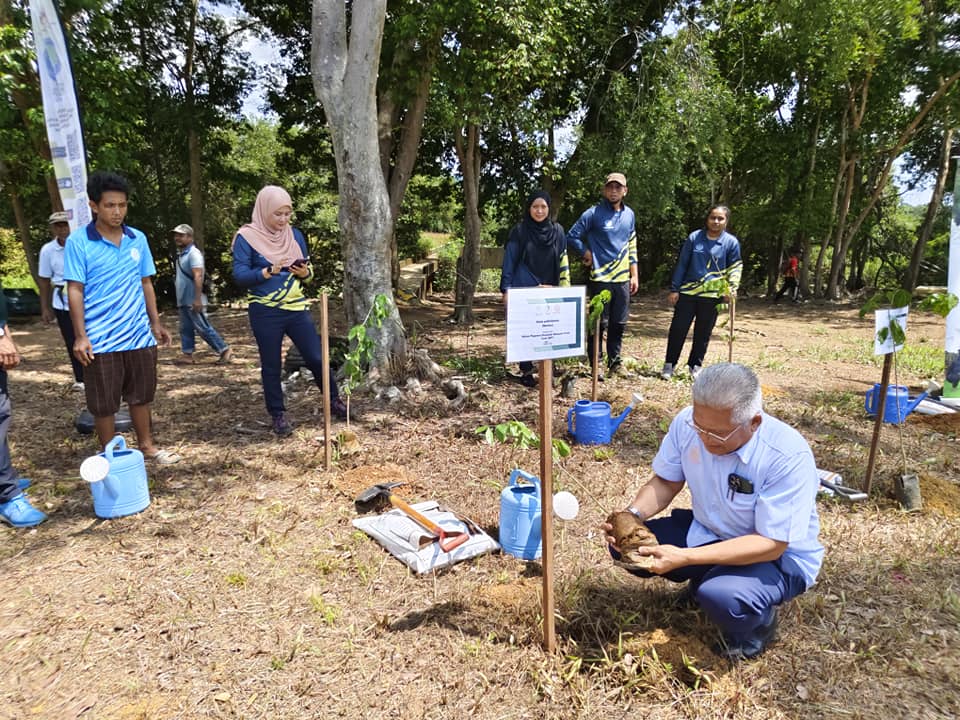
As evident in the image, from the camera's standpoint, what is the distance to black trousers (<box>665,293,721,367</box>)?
18.2ft

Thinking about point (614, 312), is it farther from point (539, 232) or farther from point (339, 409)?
point (339, 409)

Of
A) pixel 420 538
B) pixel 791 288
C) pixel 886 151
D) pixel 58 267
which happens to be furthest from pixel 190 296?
pixel 886 151

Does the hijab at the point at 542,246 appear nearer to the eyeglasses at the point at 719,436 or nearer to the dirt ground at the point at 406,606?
the dirt ground at the point at 406,606

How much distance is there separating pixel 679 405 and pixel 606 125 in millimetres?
7271

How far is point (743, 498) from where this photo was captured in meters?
2.00

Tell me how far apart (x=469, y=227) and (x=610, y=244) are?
16.8ft

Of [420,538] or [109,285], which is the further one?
[109,285]

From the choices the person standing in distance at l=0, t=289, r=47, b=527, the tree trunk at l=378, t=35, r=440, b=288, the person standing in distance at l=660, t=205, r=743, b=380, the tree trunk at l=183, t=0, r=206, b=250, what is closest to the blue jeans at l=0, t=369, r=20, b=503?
the person standing in distance at l=0, t=289, r=47, b=527

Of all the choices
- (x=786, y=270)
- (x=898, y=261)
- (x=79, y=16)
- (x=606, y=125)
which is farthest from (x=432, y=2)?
(x=898, y=261)

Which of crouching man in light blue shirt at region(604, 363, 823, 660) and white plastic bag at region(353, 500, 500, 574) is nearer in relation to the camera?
crouching man in light blue shirt at region(604, 363, 823, 660)

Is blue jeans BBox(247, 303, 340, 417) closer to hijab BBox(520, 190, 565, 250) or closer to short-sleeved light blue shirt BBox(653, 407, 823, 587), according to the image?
hijab BBox(520, 190, 565, 250)

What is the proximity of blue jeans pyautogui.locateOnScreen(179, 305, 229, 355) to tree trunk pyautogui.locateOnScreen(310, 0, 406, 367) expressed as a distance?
7.83ft

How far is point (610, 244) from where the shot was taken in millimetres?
5434

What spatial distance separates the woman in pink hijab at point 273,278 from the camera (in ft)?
12.9
